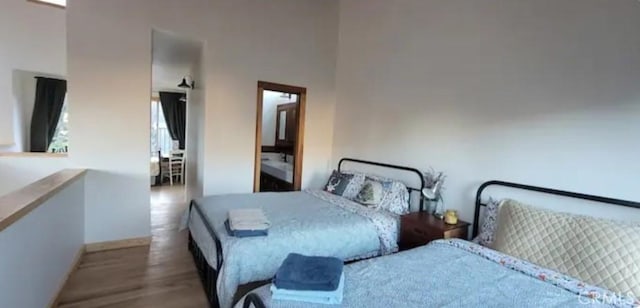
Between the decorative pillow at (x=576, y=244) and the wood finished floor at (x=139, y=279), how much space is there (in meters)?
2.35

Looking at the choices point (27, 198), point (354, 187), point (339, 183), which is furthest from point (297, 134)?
point (27, 198)

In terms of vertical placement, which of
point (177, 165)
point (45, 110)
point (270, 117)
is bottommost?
point (177, 165)

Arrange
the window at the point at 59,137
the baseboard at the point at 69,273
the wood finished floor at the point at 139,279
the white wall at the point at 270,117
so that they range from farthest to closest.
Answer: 1. the white wall at the point at 270,117
2. the window at the point at 59,137
3. the wood finished floor at the point at 139,279
4. the baseboard at the point at 69,273

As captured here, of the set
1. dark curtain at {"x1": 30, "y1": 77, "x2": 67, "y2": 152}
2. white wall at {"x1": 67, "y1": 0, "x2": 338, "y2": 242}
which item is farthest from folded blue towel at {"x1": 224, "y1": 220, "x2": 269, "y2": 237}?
dark curtain at {"x1": 30, "y1": 77, "x2": 67, "y2": 152}

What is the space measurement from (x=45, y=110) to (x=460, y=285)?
677 cm

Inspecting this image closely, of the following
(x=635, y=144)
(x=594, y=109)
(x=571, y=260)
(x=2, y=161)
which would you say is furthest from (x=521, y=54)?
(x=2, y=161)

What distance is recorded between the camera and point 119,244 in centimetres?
359

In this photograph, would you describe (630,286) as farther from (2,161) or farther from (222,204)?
(2,161)

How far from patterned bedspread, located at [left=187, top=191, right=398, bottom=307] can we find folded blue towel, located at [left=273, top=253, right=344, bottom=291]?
2.01 feet

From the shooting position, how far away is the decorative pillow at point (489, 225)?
2412mm

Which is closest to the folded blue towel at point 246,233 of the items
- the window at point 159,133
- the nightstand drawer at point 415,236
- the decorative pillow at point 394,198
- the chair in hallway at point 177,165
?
the nightstand drawer at point 415,236

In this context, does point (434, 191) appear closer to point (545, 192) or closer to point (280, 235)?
point (545, 192)

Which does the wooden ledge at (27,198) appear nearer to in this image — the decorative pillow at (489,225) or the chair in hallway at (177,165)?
the decorative pillow at (489,225)

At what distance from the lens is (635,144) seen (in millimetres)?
1950
